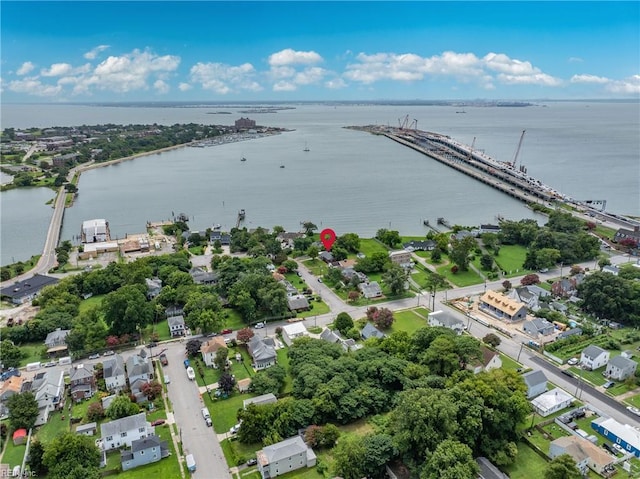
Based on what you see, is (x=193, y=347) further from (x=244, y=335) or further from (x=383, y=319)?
(x=383, y=319)

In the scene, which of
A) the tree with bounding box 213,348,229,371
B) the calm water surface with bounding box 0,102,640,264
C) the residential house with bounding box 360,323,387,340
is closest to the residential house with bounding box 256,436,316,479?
the tree with bounding box 213,348,229,371

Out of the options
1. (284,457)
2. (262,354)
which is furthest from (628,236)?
(284,457)

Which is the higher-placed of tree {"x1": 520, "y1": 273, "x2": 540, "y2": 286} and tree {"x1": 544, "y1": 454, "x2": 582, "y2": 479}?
tree {"x1": 544, "y1": 454, "x2": 582, "y2": 479}

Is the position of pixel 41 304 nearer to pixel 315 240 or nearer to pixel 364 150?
pixel 315 240

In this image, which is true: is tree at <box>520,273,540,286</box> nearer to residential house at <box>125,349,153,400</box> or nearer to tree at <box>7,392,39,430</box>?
residential house at <box>125,349,153,400</box>

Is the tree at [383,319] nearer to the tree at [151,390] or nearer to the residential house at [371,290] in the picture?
the residential house at [371,290]
